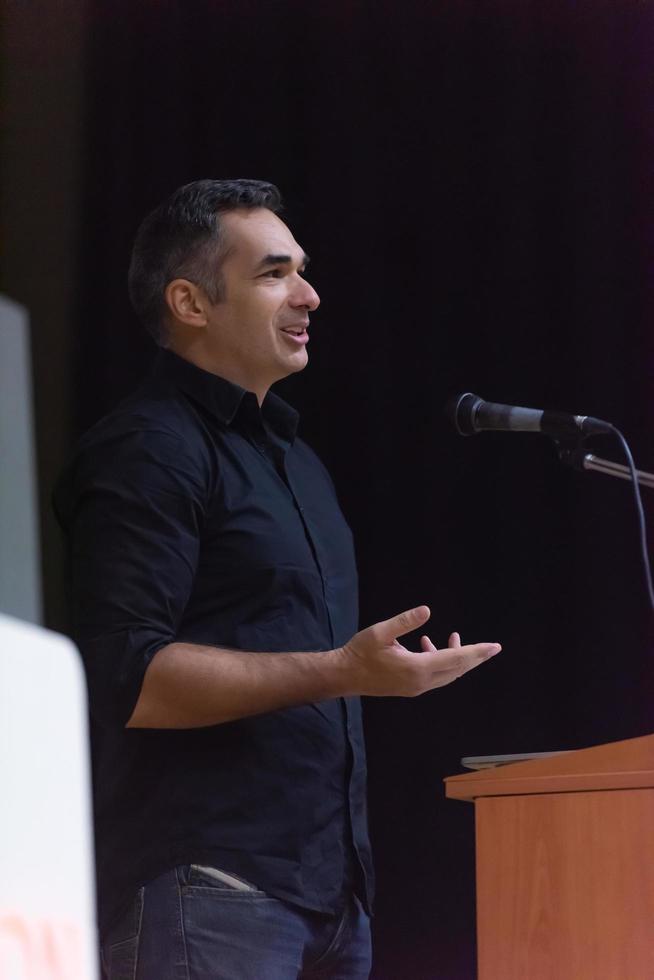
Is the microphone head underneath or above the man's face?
underneath

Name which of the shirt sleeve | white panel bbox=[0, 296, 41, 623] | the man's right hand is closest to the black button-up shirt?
the shirt sleeve

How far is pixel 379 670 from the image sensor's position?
1236mm

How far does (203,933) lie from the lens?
1.29 meters

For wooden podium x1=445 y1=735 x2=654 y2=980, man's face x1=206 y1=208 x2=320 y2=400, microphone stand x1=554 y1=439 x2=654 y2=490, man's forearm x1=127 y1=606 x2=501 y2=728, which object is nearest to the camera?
wooden podium x1=445 y1=735 x2=654 y2=980

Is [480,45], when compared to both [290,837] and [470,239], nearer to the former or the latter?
[470,239]

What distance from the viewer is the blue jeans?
1.29m

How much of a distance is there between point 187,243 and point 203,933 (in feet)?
3.30

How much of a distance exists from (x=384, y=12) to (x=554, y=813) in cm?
177

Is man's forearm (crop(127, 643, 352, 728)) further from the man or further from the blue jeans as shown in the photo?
the blue jeans

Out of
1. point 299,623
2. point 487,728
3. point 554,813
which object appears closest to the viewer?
point 554,813

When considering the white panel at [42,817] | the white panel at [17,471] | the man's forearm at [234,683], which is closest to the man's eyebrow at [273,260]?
the man's forearm at [234,683]

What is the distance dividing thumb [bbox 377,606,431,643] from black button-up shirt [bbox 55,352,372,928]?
0.80 feet

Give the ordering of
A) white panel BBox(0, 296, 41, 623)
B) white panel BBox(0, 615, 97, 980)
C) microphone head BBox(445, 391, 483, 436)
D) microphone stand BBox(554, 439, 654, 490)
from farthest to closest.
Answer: white panel BBox(0, 296, 41, 623) < microphone head BBox(445, 391, 483, 436) < microphone stand BBox(554, 439, 654, 490) < white panel BBox(0, 615, 97, 980)

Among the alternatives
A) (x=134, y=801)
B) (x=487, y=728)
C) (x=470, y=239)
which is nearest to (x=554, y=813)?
(x=134, y=801)
